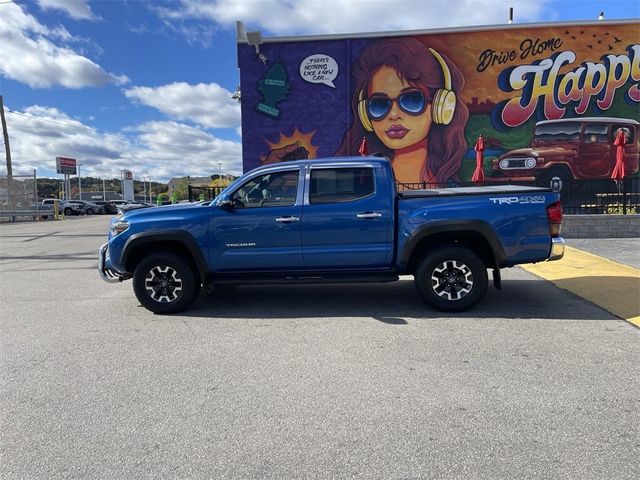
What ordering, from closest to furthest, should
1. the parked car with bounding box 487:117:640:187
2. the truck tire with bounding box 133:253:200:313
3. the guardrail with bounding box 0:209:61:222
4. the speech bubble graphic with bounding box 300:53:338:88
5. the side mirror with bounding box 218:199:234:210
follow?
the side mirror with bounding box 218:199:234:210
the truck tire with bounding box 133:253:200:313
the parked car with bounding box 487:117:640:187
the speech bubble graphic with bounding box 300:53:338:88
the guardrail with bounding box 0:209:61:222

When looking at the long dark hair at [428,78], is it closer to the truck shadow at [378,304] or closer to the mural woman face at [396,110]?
the mural woman face at [396,110]

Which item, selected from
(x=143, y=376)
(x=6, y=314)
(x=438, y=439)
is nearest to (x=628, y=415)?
(x=438, y=439)

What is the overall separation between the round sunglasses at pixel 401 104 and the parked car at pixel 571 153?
3.48 meters

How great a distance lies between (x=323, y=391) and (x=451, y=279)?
2.73 metres

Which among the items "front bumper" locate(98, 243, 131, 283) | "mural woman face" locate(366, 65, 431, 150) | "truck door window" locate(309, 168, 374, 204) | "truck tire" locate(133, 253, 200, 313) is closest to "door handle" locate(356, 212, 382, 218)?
"truck door window" locate(309, 168, 374, 204)

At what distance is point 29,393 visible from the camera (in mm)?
3832

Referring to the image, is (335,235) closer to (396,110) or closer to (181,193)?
(396,110)

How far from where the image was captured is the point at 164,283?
20.1 ft

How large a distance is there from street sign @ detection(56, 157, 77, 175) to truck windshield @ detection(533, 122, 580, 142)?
61.3 m

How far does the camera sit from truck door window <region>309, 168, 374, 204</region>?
19.5ft

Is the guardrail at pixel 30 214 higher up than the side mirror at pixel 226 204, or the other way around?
the side mirror at pixel 226 204

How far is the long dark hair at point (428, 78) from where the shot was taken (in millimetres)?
16797

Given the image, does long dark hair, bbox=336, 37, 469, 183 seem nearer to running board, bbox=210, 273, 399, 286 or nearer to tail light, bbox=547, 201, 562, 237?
tail light, bbox=547, 201, 562, 237

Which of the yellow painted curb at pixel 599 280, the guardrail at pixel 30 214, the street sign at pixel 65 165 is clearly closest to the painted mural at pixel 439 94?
the yellow painted curb at pixel 599 280
